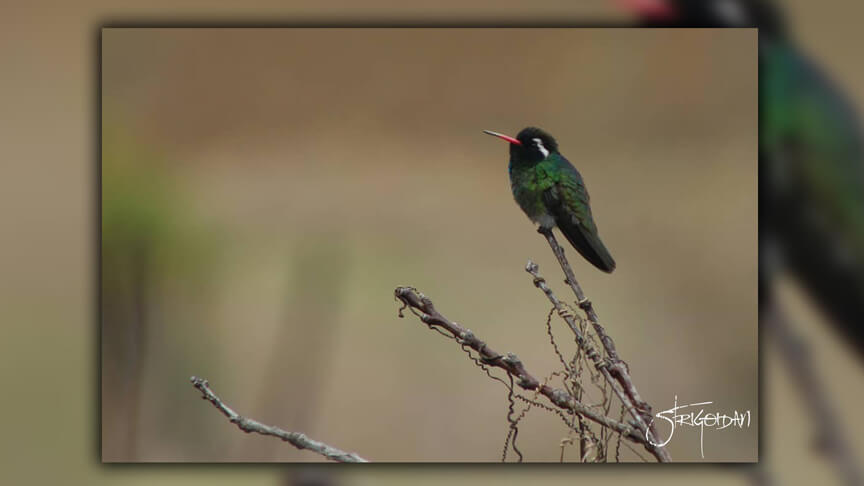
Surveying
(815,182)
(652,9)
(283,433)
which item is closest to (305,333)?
(283,433)

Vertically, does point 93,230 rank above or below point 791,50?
below

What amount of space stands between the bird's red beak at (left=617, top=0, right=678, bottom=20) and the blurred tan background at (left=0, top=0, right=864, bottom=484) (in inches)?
1.6

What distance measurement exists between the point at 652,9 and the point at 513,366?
3.11 ft

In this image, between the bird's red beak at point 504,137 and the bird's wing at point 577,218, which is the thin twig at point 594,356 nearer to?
the bird's wing at point 577,218

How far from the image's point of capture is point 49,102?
2920 mm

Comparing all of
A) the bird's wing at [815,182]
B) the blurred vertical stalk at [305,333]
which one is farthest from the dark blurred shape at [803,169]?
the blurred vertical stalk at [305,333]

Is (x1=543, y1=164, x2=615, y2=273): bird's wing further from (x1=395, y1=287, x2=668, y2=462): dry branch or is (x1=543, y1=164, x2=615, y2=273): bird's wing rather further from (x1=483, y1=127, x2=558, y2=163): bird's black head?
(x1=395, y1=287, x2=668, y2=462): dry branch

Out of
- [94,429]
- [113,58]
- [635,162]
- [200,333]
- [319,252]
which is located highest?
[113,58]

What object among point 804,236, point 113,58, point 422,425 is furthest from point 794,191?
point 113,58

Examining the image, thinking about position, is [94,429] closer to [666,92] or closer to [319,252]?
[319,252]

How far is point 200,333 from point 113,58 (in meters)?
0.69

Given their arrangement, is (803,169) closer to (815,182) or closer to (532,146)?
(815,182)

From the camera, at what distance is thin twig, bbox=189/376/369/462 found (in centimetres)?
269

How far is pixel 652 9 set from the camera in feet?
9.58
